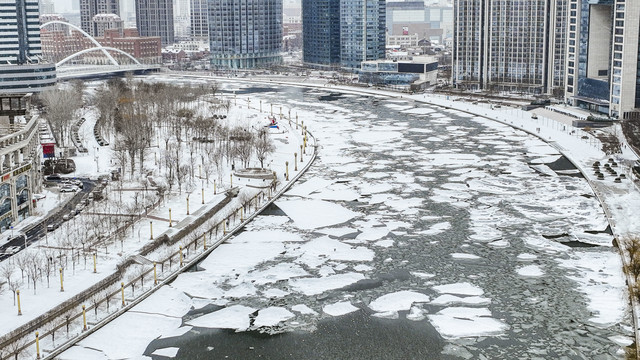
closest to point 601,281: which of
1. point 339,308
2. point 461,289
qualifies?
point 461,289

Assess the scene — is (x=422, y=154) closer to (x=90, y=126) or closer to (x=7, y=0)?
(x=90, y=126)

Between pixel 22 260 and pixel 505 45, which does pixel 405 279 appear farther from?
pixel 505 45

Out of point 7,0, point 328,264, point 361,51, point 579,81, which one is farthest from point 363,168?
point 361,51

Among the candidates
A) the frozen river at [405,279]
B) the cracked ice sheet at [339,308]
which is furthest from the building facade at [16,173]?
the cracked ice sheet at [339,308]

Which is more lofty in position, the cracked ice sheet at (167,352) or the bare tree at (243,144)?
the bare tree at (243,144)

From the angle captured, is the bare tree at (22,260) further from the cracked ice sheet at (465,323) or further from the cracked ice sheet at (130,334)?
the cracked ice sheet at (465,323)

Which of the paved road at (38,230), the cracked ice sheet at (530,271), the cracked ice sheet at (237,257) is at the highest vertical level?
the paved road at (38,230)

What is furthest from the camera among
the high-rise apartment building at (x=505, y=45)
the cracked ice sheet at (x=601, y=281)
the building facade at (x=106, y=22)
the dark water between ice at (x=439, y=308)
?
the building facade at (x=106, y=22)
